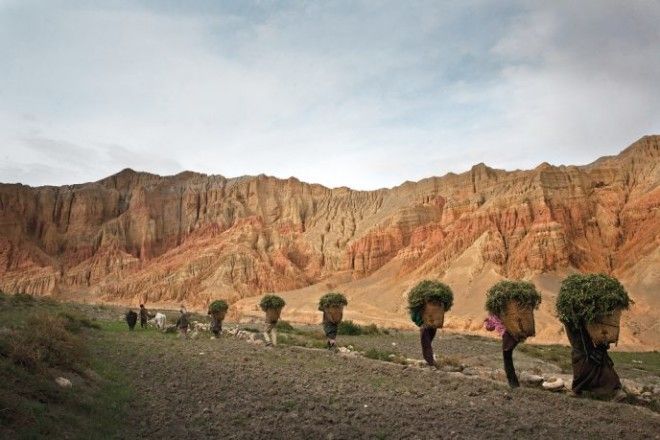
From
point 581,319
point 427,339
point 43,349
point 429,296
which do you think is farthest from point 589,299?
point 43,349

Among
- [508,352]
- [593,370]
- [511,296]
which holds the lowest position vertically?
[593,370]

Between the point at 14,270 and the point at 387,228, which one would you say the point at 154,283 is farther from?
the point at 387,228

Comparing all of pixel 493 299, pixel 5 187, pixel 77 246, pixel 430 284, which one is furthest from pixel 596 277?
pixel 5 187

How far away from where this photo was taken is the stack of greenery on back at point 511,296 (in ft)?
49.2

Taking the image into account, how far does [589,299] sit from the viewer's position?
13.3 m

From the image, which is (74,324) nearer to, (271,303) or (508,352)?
(271,303)

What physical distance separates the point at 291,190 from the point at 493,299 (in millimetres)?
107472

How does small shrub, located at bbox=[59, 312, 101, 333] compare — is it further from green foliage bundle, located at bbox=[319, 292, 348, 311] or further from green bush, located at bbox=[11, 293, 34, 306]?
green bush, located at bbox=[11, 293, 34, 306]

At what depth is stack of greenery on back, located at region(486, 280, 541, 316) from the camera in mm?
14992

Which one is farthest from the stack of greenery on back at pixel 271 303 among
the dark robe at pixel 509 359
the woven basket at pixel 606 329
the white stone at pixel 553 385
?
the woven basket at pixel 606 329

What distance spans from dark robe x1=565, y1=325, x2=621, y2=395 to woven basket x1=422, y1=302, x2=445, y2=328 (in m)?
5.42

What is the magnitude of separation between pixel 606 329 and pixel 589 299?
0.79 meters

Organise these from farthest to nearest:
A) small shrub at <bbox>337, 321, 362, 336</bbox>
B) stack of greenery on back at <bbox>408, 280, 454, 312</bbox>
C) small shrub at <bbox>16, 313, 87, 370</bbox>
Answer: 1. small shrub at <bbox>337, 321, 362, 336</bbox>
2. stack of greenery on back at <bbox>408, 280, 454, 312</bbox>
3. small shrub at <bbox>16, 313, 87, 370</bbox>

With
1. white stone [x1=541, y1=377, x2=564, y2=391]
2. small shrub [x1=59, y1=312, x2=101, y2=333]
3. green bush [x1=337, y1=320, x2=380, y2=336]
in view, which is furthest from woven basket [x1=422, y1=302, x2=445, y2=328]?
green bush [x1=337, y1=320, x2=380, y2=336]
